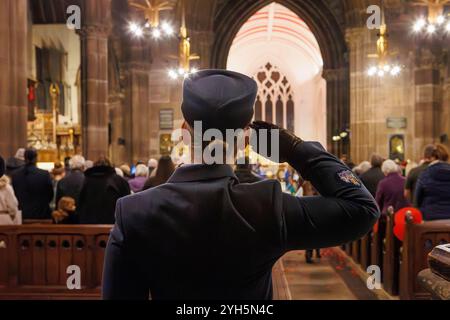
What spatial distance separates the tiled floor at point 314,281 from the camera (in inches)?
271

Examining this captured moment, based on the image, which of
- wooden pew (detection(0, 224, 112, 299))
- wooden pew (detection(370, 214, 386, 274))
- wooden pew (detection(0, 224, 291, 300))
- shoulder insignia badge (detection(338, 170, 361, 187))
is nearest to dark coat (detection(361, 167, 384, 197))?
wooden pew (detection(370, 214, 386, 274))

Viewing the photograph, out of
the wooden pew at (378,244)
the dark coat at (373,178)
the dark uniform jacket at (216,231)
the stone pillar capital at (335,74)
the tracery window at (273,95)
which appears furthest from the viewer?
the tracery window at (273,95)

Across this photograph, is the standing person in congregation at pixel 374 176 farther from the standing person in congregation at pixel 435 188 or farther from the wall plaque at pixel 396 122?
the wall plaque at pixel 396 122

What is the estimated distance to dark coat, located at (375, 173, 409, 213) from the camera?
7270 mm

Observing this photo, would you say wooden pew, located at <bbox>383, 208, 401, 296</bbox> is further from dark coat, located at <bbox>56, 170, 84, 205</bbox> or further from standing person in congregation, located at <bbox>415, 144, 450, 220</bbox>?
dark coat, located at <bbox>56, 170, 84, 205</bbox>

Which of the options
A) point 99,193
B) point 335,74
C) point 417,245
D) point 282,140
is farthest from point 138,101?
point 282,140

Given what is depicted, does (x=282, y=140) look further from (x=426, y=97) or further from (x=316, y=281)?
(x=426, y=97)

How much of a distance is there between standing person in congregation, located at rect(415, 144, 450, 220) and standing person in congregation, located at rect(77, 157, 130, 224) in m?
3.32

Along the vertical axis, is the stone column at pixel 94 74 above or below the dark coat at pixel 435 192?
above

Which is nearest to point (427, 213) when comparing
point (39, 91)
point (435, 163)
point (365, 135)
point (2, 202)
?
point (435, 163)

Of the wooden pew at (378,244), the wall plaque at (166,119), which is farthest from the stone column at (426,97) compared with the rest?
the wooden pew at (378,244)

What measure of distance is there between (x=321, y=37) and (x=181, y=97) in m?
26.9

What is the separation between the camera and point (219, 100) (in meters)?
1.50

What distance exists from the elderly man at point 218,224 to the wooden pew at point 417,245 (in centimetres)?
451
